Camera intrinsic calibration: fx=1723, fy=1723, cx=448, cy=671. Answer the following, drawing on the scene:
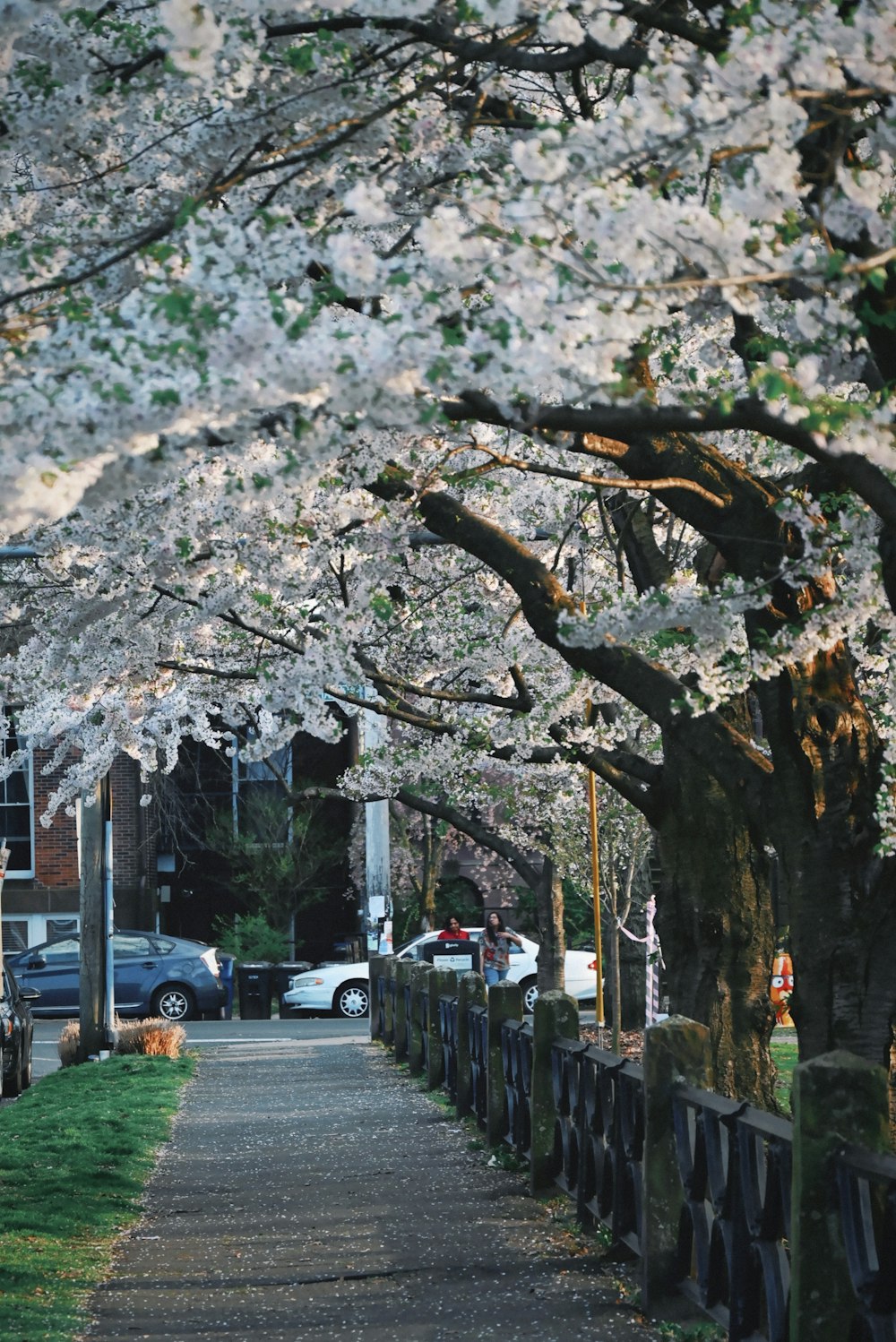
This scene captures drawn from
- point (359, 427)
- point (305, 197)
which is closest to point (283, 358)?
point (359, 427)

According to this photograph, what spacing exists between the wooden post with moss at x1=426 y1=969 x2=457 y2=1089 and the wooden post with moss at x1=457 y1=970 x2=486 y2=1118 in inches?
90.7

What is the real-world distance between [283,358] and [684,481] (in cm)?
425

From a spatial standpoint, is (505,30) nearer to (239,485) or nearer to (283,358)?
(239,485)

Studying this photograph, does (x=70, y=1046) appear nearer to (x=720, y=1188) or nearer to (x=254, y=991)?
(x=254, y=991)

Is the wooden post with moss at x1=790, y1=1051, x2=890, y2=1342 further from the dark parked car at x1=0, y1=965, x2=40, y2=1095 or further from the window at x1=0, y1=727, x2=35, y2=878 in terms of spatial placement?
the window at x1=0, y1=727, x2=35, y2=878

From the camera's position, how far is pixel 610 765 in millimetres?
12336

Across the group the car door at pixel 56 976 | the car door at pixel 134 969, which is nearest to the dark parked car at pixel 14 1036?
the car door at pixel 134 969

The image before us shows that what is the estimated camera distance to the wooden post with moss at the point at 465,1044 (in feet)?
46.1

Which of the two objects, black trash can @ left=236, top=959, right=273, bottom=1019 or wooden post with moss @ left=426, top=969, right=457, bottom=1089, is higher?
wooden post with moss @ left=426, top=969, right=457, bottom=1089

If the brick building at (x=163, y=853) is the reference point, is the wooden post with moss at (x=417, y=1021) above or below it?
below

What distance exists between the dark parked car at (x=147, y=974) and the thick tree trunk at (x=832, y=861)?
21.1 metres

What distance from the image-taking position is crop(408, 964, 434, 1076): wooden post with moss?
734 inches

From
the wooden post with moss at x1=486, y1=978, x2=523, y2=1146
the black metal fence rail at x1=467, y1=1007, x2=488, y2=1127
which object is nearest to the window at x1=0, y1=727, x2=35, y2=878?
the black metal fence rail at x1=467, y1=1007, x2=488, y2=1127

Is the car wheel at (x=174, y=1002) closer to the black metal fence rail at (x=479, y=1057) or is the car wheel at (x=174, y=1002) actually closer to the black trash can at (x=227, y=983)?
the black trash can at (x=227, y=983)
